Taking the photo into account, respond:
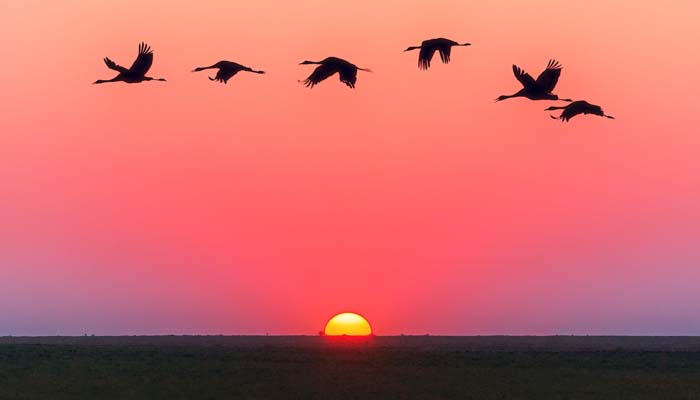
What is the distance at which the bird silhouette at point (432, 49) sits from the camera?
99.3 ft

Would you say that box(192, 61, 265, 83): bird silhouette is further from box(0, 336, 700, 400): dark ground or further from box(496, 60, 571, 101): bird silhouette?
box(0, 336, 700, 400): dark ground

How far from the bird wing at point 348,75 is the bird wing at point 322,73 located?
30 centimetres

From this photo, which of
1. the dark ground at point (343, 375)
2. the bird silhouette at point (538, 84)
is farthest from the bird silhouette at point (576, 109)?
the dark ground at point (343, 375)

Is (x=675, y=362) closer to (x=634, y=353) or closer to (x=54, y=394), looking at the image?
(x=634, y=353)

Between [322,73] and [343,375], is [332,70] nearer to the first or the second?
[322,73]

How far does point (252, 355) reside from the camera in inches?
3501

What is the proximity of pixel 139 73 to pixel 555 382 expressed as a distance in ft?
124

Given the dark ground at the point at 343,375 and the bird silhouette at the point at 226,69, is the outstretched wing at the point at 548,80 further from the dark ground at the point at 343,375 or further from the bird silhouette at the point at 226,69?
the dark ground at the point at 343,375

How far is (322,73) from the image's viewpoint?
100 ft

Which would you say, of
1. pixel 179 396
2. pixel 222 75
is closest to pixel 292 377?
pixel 179 396

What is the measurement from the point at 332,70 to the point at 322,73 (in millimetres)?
253

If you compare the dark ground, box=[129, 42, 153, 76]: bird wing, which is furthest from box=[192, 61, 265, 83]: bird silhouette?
the dark ground

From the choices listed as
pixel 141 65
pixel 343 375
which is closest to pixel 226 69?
pixel 141 65

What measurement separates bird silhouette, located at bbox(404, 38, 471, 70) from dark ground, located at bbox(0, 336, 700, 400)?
26.2 m
